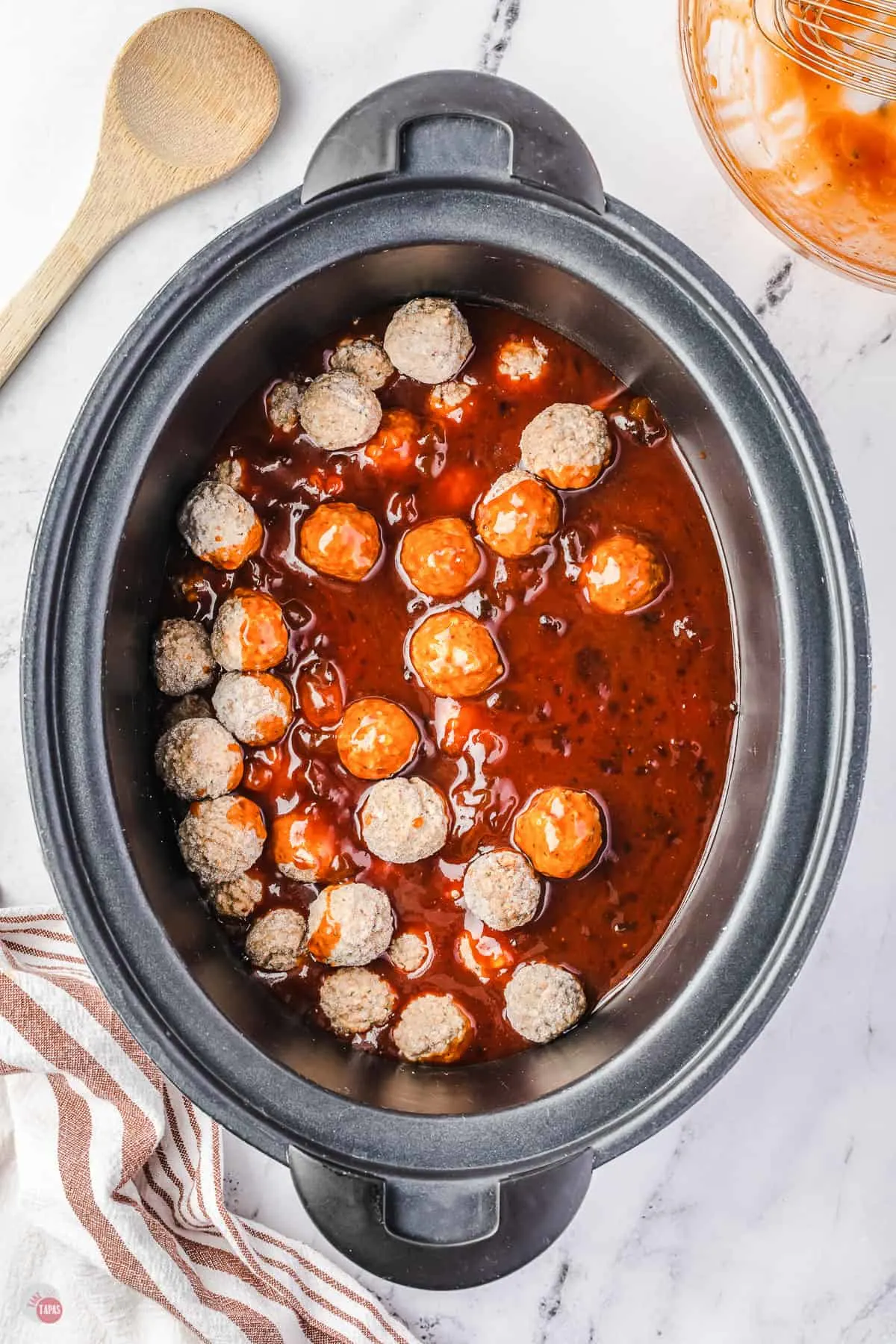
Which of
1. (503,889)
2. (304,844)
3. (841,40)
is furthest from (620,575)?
(841,40)

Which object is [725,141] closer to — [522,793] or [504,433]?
[504,433]

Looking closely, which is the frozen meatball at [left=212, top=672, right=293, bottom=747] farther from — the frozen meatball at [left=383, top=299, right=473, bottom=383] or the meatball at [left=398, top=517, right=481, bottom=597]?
the frozen meatball at [left=383, top=299, right=473, bottom=383]

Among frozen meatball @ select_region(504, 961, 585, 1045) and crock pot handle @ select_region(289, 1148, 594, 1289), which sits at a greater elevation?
frozen meatball @ select_region(504, 961, 585, 1045)

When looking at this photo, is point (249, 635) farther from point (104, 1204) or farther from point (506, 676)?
point (104, 1204)

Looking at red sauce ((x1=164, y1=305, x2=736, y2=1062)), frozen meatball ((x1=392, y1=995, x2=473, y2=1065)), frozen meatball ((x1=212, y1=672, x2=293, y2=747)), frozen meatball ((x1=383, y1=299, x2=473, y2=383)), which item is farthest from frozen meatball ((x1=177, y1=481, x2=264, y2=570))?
frozen meatball ((x1=392, y1=995, x2=473, y2=1065))

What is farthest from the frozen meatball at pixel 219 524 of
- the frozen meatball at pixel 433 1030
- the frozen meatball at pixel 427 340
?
the frozen meatball at pixel 433 1030

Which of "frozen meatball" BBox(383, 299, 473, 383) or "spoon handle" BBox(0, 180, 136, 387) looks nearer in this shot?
"frozen meatball" BBox(383, 299, 473, 383)
